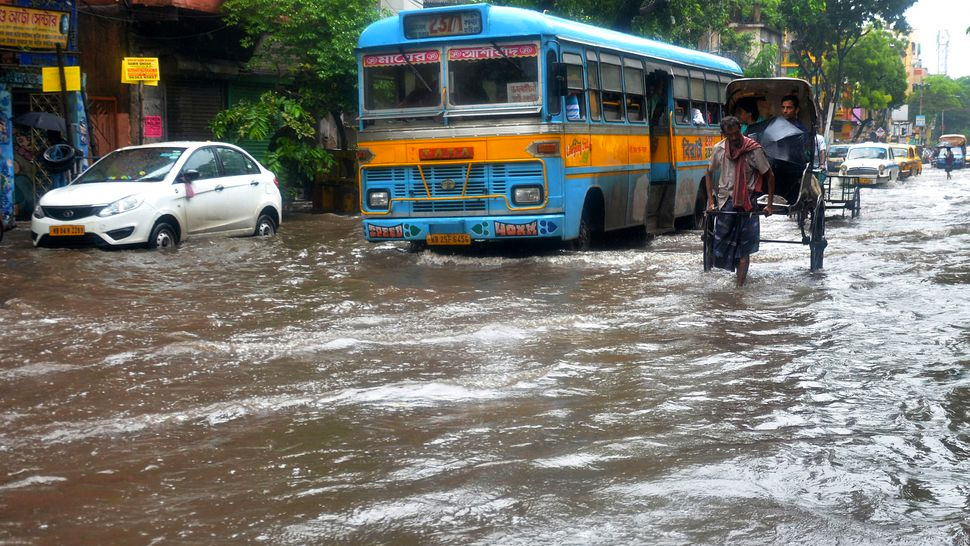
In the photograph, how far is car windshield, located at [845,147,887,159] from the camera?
38.7 m

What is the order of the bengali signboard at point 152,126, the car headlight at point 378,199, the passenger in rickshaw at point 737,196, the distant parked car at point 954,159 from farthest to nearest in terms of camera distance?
the distant parked car at point 954,159 < the bengali signboard at point 152,126 < the car headlight at point 378,199 < the passenger in rickshaw at point 737,196

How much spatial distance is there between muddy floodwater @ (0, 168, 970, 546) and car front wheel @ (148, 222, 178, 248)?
2.37 metres

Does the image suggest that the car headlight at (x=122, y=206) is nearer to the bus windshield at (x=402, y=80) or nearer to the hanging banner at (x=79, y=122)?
the bus windshield at (x=402, y=80)

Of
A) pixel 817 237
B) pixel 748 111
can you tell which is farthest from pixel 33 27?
pixel 817 237

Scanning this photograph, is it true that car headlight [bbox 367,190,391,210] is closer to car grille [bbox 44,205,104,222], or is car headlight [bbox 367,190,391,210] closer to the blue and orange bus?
the blue and orange bus

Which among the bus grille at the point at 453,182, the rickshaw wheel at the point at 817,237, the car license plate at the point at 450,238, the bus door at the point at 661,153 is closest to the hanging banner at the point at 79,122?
the bus grille at the point at 453,182

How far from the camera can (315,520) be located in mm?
4434

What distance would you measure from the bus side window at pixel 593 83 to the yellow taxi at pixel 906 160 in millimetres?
28629

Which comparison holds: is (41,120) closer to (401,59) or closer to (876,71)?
(401,59)

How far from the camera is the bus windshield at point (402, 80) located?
13.4m

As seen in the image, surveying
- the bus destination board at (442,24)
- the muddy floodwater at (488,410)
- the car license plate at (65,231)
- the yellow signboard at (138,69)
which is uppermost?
the yellow signboard at (138,69)

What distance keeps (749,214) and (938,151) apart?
171ft

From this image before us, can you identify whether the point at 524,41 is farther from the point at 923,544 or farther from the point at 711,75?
the point at 923,544

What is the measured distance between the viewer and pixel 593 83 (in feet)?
46.7
